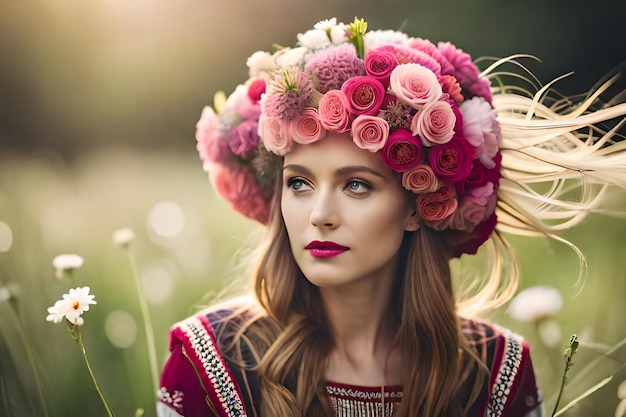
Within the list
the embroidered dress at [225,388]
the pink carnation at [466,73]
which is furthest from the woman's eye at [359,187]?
the embroidered dress at [225,388]

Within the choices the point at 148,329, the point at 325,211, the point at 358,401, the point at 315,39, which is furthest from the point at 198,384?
the point at 315,39

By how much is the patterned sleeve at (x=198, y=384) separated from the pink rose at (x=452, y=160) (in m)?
0.64

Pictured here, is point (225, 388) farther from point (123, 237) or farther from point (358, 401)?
point (123, 237)

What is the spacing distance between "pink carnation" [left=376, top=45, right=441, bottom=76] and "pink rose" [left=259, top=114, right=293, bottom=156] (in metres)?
0.27

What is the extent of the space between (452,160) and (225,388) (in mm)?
703

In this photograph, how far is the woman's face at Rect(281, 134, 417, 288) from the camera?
1.52 m

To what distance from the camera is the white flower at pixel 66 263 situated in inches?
67.1

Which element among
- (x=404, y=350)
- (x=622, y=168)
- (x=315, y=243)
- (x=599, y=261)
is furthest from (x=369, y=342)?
(x=622, y=168)

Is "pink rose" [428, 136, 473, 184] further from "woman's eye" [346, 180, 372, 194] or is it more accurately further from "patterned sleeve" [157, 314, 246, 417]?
"patterned sleeve" [157, 314, 246, 417]

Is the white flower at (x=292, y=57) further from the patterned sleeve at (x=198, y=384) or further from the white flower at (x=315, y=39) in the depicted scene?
the patterned sleeve at (x=198, y=384)

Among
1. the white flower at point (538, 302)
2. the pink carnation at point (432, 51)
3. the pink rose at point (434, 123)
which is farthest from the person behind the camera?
the white flower at point (538, 302)

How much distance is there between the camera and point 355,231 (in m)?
1.53

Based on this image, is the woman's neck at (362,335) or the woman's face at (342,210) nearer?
the woman's face at (342,210)

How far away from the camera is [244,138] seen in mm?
1629
